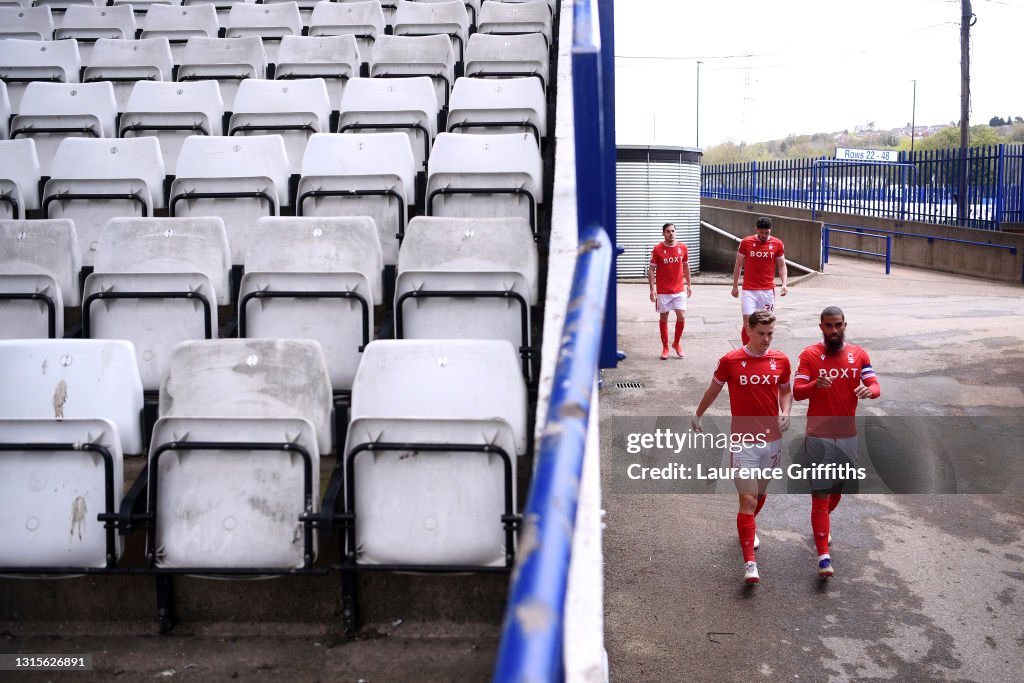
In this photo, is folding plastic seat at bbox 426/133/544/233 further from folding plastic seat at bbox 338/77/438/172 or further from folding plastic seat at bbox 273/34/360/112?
folding plastic seat at bbox 273/34/360/112

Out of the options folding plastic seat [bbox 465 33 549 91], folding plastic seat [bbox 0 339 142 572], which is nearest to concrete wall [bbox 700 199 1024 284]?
folding plastic seat [bbox 465 33 549 91]

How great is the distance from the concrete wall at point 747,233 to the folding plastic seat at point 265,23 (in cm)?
1441

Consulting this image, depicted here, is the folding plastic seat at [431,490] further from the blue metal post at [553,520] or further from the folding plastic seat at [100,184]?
the folding plastic seat at [100,184]

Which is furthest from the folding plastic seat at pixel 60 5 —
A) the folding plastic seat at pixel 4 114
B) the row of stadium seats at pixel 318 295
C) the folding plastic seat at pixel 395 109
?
the row of stadium seats at pixel 318 295

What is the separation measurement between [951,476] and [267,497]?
5.72 meters

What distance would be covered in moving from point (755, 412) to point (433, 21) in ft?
15.4

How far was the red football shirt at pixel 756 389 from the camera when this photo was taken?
5637mm

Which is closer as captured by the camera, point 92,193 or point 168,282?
point 168,282

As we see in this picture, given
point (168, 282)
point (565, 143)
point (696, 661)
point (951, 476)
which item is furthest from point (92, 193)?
point (951, 476)

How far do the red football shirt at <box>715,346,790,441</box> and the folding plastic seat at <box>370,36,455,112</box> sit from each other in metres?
2.93

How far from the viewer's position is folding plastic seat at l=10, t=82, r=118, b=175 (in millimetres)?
6137

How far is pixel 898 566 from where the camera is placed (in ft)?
18.5

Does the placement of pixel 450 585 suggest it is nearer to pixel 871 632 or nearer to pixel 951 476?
pixel 871 632

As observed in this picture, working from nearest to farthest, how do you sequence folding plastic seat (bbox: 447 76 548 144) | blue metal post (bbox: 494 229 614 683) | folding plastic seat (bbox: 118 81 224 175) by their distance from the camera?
blue metal post (bbox: 494 229 614 683)
folding plastic seat (bbox: 447 76 548 144)
folding plastic seat (bbox: 118 81 224 175)
